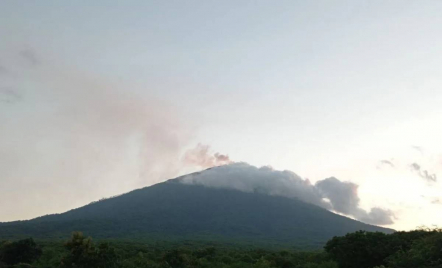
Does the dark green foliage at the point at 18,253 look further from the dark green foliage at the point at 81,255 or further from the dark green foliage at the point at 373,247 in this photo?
the dark green foliage at the point at 373,247

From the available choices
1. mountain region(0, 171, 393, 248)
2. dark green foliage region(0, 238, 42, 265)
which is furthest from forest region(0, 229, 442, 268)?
mountain region(0, 171, 393, 248)

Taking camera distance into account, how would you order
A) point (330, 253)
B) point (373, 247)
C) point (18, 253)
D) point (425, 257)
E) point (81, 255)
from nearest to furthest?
point (425, 257)
point (81, 255)
point (373, 247)
point (330, 253)
point (18, 253)

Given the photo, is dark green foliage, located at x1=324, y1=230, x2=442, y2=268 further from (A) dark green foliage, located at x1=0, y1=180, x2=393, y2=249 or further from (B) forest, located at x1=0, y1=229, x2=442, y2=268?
(A) dark green foliage, located at x1=0, y1=180, x2=393, y2=249

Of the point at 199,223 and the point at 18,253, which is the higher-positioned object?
the point at 199,223

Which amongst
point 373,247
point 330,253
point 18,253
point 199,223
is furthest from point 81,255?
point 199,223

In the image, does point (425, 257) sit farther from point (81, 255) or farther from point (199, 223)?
point (199, 223)

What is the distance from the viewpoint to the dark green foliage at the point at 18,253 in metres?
35.4

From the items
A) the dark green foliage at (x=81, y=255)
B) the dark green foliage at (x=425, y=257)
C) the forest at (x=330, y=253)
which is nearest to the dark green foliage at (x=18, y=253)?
the forest at (x=330, y=253)

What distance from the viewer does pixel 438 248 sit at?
21688mm

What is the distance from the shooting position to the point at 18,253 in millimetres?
35906

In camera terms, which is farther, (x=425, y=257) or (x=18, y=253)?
(x=18, y=253)

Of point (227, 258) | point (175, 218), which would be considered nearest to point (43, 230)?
point (175, 218)

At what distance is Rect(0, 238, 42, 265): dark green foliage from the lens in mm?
35438

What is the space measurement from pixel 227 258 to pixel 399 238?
1703cm
